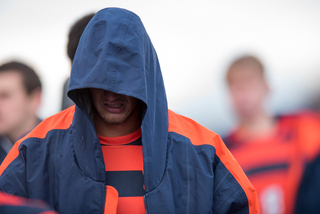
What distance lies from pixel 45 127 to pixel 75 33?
0.80m

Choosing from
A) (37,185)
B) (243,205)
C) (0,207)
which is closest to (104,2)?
(37,185)

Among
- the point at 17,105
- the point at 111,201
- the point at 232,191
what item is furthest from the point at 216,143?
the point at 17,105

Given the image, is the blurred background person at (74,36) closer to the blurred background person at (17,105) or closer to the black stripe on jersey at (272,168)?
the blurred background person at (17,105)

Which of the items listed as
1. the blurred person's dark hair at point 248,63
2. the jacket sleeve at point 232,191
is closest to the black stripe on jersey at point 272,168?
the blurred person's dark hair at point 248,63

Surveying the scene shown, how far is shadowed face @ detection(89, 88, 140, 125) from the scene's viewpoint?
139 cm

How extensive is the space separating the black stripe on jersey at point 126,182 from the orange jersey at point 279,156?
86 cm

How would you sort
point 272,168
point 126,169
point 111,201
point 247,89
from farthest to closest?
point 247,89, point 272,168, point 126,169, point 111,201

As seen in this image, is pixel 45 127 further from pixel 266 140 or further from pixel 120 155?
pixel 266 140

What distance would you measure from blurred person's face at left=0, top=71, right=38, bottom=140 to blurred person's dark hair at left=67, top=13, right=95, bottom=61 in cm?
43

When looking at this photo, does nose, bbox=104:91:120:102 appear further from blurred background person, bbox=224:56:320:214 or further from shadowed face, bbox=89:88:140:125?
blurred background person, bbox=224:56:320:214

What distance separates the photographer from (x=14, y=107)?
2.14 m

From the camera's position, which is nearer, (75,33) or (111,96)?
(111,96)

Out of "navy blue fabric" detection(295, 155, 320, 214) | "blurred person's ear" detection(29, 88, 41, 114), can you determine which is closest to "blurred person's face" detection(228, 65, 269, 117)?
"navy blue fabric" detection(295, 155, 320, 214)

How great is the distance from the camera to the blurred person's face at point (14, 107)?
2129 millimetres
